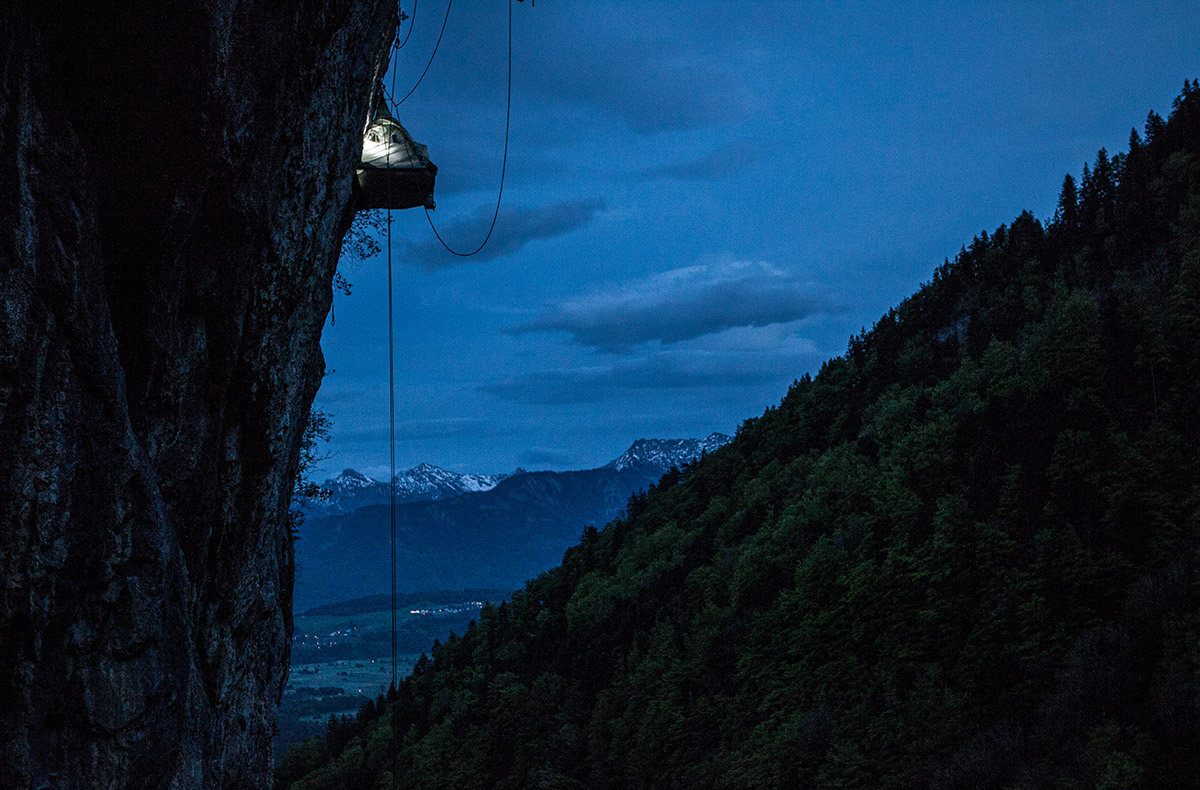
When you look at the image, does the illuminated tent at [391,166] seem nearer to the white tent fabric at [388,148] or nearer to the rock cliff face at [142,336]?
the white tent fabric at [388,148]

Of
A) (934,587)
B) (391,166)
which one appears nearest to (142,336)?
(391,166)

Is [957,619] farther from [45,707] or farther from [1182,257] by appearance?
[45,707]

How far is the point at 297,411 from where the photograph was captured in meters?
11.0

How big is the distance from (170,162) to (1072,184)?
301 feet

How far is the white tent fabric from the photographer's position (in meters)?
12.2

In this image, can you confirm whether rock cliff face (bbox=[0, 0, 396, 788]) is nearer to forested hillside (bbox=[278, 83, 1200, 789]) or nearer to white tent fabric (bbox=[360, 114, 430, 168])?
white tent fabric (bbox=[360, 114, 430, 168])

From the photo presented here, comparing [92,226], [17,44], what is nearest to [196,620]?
[92,226]

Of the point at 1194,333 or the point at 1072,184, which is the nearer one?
the point at 1194,333

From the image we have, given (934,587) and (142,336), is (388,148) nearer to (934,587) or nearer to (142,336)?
(142,336)

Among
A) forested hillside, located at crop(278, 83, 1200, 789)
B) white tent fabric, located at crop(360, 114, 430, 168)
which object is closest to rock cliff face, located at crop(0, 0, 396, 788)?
white tent fabric, located at crop(360, 114, 430, 168)

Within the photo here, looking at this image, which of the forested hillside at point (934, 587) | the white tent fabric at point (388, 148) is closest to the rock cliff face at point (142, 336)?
the white tent fabric at point (388, 148)

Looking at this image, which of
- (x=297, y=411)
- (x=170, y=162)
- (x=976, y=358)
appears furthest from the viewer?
(x=976, y=358)

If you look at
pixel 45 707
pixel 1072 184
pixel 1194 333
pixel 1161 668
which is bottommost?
pixel 1161 668

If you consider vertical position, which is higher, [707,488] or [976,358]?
[976,358]
